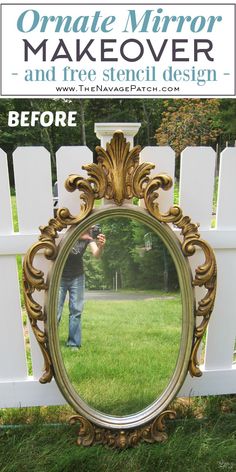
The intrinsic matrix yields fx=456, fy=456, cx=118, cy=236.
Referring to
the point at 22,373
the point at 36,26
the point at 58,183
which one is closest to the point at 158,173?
the point at 58,183

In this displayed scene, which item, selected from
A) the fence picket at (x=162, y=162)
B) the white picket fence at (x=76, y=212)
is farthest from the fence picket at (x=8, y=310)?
the fence picket at (x=162, y=162)

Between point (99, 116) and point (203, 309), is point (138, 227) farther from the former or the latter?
point (99, 116)

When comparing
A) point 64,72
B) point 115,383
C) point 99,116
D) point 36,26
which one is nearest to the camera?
point 115,383

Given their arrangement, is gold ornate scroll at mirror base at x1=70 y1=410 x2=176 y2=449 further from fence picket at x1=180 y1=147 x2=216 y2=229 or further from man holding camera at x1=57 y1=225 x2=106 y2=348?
fence picket at x1=180 y1=147 x2=216 y2=229

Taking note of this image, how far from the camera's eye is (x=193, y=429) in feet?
4.42

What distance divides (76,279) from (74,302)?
0.07 metres

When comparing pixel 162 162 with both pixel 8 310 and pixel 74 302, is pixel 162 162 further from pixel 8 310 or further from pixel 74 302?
pixel 8 310

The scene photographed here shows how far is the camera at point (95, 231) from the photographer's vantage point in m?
1.22

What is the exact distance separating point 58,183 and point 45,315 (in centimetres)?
36

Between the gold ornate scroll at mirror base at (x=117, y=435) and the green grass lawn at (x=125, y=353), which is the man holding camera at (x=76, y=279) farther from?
the gold ornate scroll at mirror base at (x=117, y=435)

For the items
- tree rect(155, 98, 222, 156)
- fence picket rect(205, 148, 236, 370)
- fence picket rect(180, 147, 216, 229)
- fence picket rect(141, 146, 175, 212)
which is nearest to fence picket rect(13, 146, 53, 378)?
fence picket rect(141, 146, 175, 212)

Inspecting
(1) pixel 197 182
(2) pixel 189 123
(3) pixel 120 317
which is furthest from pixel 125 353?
(2) pixel 189 123

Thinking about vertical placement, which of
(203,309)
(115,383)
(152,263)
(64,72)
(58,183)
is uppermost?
(64,72)

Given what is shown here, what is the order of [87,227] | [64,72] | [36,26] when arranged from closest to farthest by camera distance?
[87,227]
[36,26]
[64,72]
